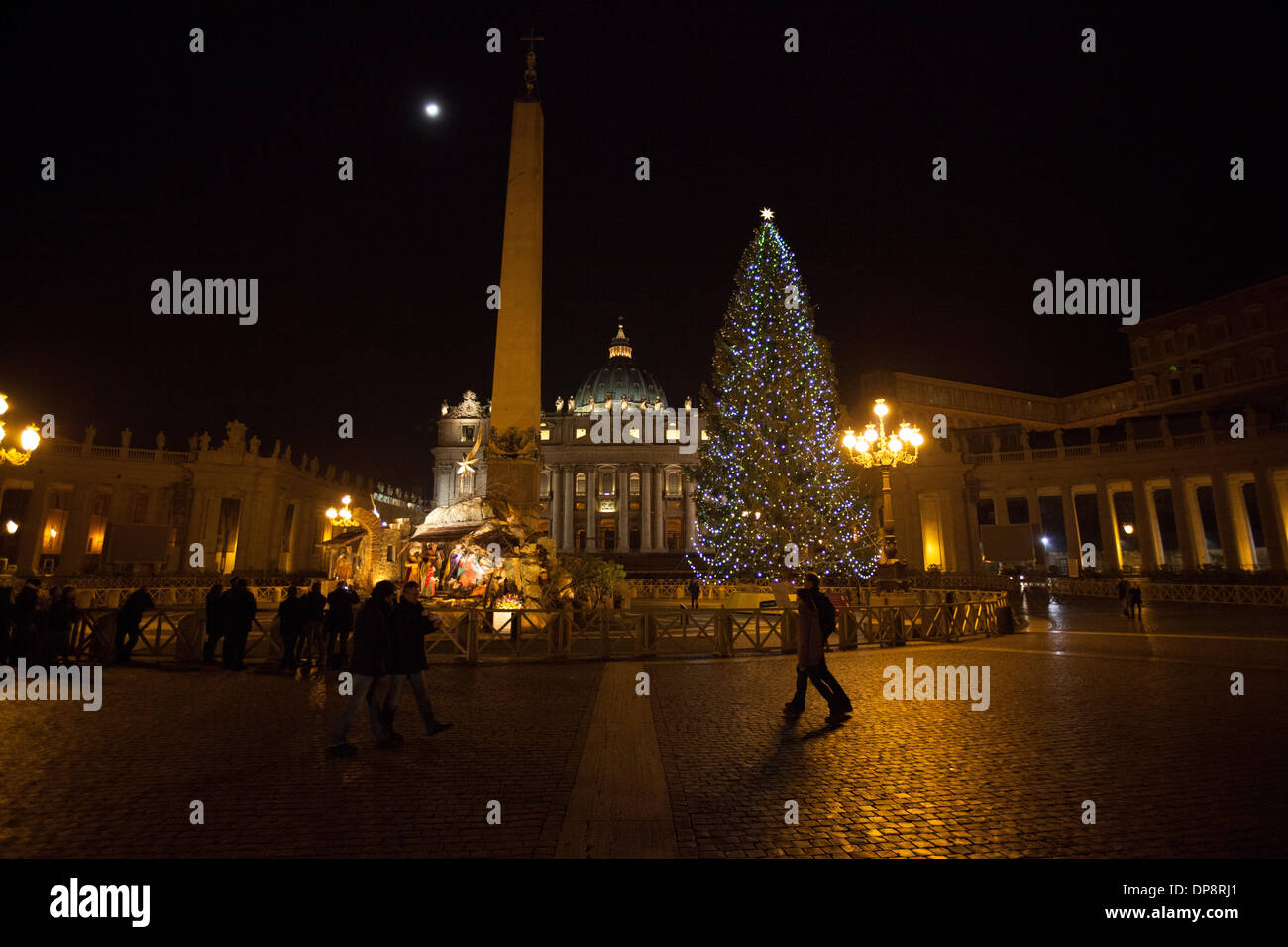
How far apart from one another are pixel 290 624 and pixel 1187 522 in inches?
1673

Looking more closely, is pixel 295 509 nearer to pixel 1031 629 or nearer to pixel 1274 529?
pixel 1031 629

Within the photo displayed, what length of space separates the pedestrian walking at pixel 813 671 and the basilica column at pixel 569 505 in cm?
7436

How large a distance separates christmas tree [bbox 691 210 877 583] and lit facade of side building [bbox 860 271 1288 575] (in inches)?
573

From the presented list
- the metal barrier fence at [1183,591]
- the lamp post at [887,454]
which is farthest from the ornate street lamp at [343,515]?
the metal barrier fence at [1183,591]

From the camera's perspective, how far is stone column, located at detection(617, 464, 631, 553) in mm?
84188

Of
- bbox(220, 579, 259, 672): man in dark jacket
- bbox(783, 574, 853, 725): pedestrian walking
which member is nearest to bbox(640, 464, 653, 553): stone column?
bbox(220, 579, 259, 672): man in dark jacket

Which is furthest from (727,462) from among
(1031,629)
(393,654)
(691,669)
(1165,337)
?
(1165,337)

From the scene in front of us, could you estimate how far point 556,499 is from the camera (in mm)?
83438

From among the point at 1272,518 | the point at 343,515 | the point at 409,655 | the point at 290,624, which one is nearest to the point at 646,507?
the point at 343,515

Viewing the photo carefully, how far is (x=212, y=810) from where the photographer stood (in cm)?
449

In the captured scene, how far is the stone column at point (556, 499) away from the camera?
82188 millimetres

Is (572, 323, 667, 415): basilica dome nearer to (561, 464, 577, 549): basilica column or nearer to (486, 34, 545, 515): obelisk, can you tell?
(561, 464, 577, 549): basilica column

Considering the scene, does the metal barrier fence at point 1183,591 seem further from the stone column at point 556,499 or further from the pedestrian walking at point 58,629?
the stone column at point 556,499

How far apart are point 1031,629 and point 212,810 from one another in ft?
63.1
